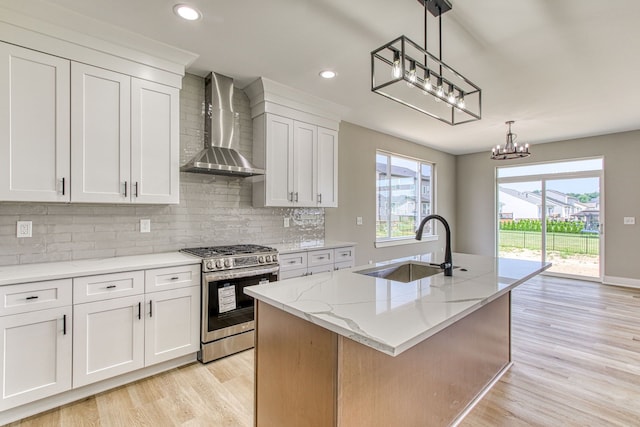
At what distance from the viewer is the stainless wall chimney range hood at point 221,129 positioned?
9.73ft

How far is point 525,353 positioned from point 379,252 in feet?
8.61

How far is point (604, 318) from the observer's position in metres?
3.71

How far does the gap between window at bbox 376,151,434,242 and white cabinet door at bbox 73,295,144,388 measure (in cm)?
382

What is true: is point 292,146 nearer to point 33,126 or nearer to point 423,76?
point 423,76

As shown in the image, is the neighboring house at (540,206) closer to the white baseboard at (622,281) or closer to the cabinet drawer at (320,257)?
the white baseboard at (622,281)

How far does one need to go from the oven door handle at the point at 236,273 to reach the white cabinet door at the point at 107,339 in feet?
1.65

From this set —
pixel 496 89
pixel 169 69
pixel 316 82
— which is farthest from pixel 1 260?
pixel 496 89

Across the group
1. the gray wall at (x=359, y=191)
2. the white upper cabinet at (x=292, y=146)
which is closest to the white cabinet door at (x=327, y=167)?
the white upper cabinet at (x=292, y=146)

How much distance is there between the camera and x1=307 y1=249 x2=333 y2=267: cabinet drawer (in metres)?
3.44

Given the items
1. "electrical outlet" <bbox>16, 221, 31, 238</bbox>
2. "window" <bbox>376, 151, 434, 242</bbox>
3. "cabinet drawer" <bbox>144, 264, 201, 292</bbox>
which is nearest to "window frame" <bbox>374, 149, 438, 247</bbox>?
"window" <bbox>376, 151, 434, 242</bbox>

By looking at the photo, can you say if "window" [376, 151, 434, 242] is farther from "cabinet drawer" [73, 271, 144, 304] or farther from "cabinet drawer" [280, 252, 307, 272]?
"cabinet drawer" [73, 271, 144, 304]

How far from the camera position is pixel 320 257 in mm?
3545

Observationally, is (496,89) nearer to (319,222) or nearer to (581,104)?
(581,104)

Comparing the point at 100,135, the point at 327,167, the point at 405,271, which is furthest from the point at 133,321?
the point at 327,167
